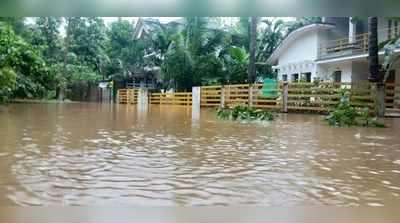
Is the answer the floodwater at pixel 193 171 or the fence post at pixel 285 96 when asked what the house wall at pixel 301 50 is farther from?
the floodwater at pixel 193 171

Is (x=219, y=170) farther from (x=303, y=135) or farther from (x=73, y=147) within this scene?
(x=303, y=135)

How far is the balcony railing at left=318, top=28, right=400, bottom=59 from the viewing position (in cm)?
1853

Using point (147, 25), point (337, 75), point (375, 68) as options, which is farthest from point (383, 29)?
point (147, 25)

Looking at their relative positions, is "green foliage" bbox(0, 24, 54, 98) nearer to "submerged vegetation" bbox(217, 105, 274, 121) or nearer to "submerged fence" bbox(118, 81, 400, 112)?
"submerged vegetation" bbox(217, 105, 274, 121)

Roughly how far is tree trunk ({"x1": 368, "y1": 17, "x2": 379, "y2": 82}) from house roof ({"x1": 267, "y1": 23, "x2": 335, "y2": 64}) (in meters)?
8.07

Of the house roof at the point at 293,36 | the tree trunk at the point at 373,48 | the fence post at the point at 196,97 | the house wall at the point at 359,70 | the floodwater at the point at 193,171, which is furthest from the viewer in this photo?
the fence post at the point at 196,97

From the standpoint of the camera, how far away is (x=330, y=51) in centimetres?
2141

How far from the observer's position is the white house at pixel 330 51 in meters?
18.9

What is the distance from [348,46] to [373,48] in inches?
262

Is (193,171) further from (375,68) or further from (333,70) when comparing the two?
(333,70)

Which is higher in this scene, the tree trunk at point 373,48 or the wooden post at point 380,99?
the tree trunk at point 373,48

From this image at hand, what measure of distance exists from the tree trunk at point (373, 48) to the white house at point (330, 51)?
354cm

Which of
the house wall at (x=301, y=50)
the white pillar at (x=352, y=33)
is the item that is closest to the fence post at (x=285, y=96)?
the white pillar at (x=352, y=33)

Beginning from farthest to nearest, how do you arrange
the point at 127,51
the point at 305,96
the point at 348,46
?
the point at 127,51 → the point at 348,46 → the point at 305,96
